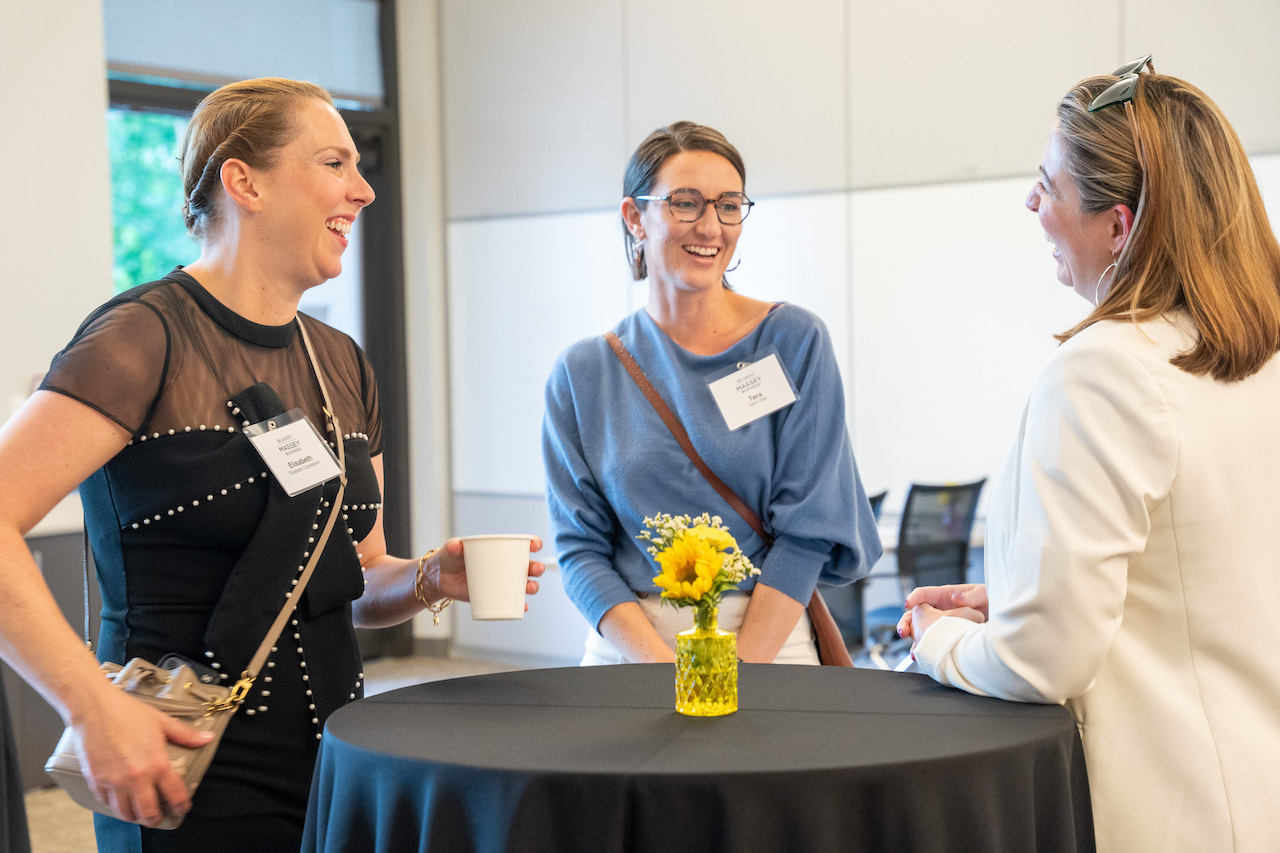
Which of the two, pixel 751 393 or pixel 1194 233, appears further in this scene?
pixel 751 393

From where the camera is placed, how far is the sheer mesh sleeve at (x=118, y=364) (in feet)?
5.26

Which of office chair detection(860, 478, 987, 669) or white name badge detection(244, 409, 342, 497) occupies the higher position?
white name badge detection(244, 409, 342, 497)

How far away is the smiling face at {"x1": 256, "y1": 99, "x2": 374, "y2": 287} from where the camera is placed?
185 centimetres

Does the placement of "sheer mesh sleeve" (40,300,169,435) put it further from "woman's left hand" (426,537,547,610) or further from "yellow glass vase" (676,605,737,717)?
"yellow glass vase" (676,605,737,717)

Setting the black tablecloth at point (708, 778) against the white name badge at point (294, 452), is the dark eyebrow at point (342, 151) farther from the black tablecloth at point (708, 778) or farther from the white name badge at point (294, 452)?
the black tablecloth at point (708, 778)

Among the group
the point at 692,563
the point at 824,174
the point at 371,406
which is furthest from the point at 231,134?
the point at 824,174

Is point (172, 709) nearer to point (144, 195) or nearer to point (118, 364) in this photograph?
point (118, 364)

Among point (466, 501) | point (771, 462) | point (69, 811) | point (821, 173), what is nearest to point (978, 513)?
point (821, 173)

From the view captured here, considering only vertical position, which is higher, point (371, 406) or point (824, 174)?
point (824, 174)

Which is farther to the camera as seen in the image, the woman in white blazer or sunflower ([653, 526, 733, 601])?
sunflower ([653, 526, 733, 601])

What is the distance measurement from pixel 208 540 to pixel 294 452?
0.17 metres

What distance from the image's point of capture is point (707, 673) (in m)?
1.60

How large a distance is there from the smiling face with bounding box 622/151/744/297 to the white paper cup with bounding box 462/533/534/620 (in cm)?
88

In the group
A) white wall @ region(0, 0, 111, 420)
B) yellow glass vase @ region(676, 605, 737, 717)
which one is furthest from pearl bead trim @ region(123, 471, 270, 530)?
white wall @ region(0, 0, 111, 420)
